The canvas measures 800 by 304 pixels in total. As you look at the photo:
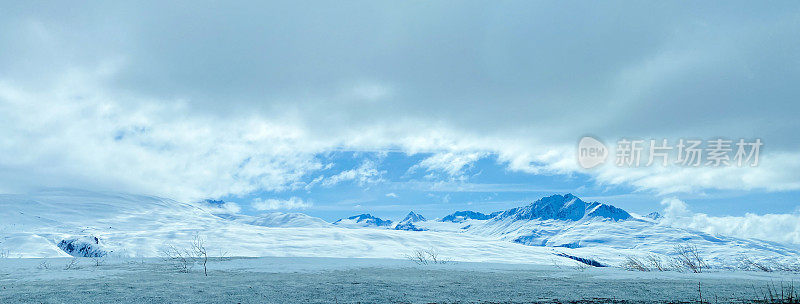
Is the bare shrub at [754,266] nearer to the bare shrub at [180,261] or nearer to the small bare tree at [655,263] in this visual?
the small bare tree at [655,263]

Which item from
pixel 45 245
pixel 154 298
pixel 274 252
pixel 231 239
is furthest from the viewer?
pixel 231 239

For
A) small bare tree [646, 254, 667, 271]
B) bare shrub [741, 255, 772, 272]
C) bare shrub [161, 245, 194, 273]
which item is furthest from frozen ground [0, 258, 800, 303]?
small bare tree [646, 254, 667, 271]

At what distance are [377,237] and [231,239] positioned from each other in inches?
488

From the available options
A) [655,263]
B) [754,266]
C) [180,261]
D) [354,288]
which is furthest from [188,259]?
[754,266]

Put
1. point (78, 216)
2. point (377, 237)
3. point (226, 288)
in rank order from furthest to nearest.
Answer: point (78, 216) → point (377, 237) → point (226, 288)

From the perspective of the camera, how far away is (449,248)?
1633 inches

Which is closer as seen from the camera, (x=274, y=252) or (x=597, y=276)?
(x=597, y=276)

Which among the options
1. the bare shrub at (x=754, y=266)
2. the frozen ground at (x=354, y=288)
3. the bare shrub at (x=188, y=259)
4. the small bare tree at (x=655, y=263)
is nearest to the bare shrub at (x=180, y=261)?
the bare shrub at (x=188, y=259)

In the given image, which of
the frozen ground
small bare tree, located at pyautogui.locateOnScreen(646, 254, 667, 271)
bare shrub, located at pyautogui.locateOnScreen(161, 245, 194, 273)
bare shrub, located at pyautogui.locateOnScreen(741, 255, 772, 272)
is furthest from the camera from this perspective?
small bare tree, located at pyautogui.locateOnScreen(646, 254, 667, 271)

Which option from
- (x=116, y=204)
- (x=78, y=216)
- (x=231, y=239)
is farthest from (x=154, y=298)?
(x=116, y=204)

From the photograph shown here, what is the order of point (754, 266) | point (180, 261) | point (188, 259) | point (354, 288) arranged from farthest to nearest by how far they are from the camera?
point (188, 259) → point (754, 266) → point (180, 261) → point (354, 288)

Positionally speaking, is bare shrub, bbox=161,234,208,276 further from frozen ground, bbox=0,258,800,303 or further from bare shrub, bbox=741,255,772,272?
bare shrub, bbox=741,255,772,272

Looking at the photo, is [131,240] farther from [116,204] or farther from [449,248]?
[116,204]

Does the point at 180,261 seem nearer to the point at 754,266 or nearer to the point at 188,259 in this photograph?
the point at 188,259
